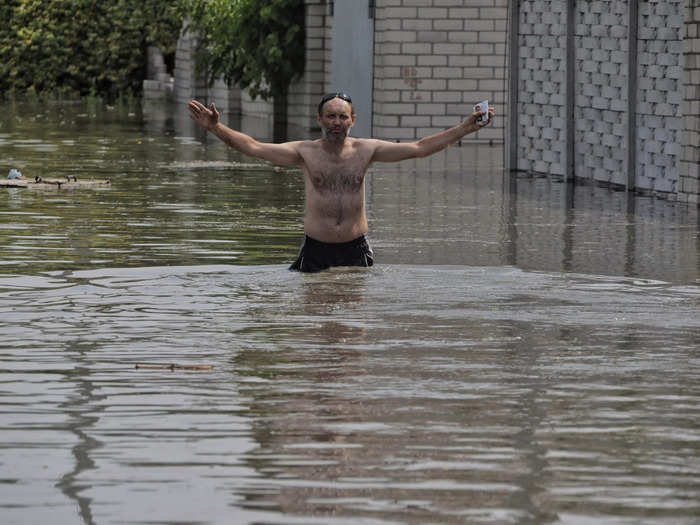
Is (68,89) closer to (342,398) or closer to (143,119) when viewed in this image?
(143,119)

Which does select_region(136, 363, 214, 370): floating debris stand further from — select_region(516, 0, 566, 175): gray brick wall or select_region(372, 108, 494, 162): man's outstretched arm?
select_region(516, 0, 566, 175): gray brick wall

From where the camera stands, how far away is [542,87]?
24.8 metres

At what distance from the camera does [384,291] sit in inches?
454

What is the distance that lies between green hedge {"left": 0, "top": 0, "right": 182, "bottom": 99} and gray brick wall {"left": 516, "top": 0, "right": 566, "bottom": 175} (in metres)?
30.5

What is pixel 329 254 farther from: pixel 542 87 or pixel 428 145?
pixel 542 87

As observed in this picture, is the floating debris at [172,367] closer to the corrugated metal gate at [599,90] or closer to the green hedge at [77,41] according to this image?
the corrugated metal gate at [599,90]

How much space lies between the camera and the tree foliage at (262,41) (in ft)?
→ 126

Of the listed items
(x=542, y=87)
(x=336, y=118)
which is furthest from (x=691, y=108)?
(x=336, y=118)

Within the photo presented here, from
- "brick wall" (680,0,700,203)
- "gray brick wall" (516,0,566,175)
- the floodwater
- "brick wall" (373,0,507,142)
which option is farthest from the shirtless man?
"brick wall" (373,0,507,142)

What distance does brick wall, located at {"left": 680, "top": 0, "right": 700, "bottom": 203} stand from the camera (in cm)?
1956

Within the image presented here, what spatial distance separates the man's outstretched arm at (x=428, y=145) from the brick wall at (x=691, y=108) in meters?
7.78

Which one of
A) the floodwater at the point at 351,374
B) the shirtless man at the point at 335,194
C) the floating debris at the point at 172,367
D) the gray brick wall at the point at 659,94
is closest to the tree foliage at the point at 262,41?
the gray brick wall at the point at 659,94

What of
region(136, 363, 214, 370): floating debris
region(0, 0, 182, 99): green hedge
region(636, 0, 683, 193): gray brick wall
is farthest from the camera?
region(0, 0, 182, 99): green hedge

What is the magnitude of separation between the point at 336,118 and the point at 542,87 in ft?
42.4
